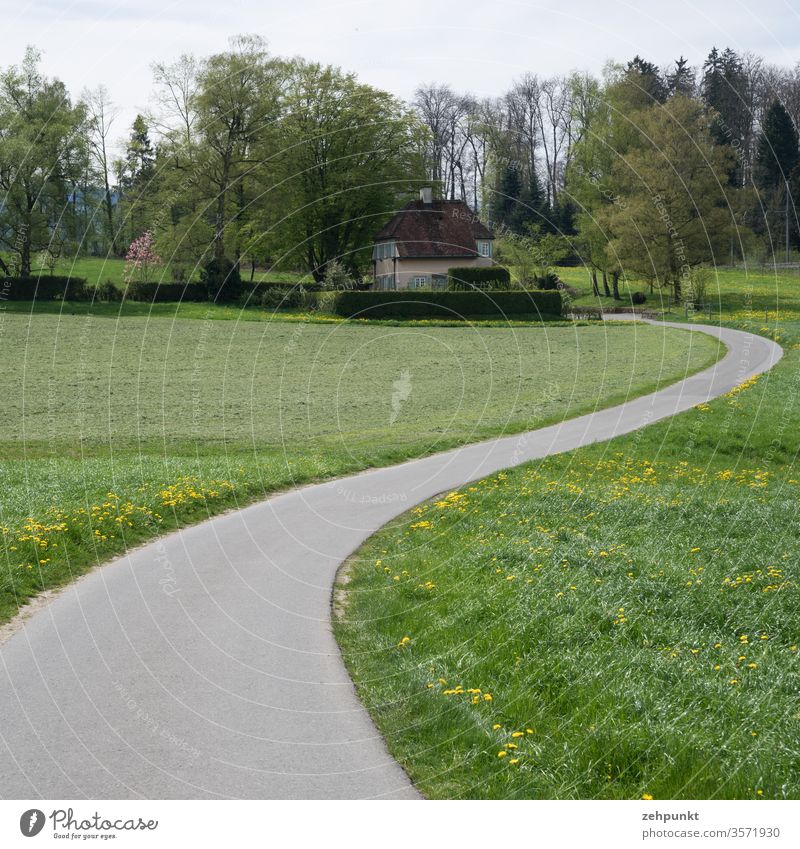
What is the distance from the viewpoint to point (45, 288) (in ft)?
237

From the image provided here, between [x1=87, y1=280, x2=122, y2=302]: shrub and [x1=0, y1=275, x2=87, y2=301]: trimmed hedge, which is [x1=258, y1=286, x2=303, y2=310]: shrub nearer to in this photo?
[x1=87, y1=280, x2=122, y2=302]: shrub

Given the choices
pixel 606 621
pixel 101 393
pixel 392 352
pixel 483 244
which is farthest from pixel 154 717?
pixel 483 244

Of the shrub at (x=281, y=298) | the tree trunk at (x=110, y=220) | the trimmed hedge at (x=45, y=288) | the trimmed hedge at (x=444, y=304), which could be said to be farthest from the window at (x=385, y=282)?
the trimmed hedge at (x=45, y=288)

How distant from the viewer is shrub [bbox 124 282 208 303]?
235 ft

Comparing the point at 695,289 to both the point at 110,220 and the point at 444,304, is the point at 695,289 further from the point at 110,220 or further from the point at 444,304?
the point at 110,220

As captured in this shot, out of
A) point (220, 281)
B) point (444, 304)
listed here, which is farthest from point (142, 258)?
point (444, 304)

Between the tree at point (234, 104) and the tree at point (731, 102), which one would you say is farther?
the tree at point (234, 104)

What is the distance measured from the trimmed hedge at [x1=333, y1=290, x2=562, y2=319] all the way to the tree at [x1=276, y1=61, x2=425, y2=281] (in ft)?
17.7

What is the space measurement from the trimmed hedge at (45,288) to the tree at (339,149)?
18.7 m

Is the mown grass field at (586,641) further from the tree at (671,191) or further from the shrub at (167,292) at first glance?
the shrub at (167,292)

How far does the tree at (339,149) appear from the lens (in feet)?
177

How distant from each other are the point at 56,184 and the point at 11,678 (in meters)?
66.7

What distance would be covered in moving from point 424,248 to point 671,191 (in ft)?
79.8

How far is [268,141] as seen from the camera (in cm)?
5712
